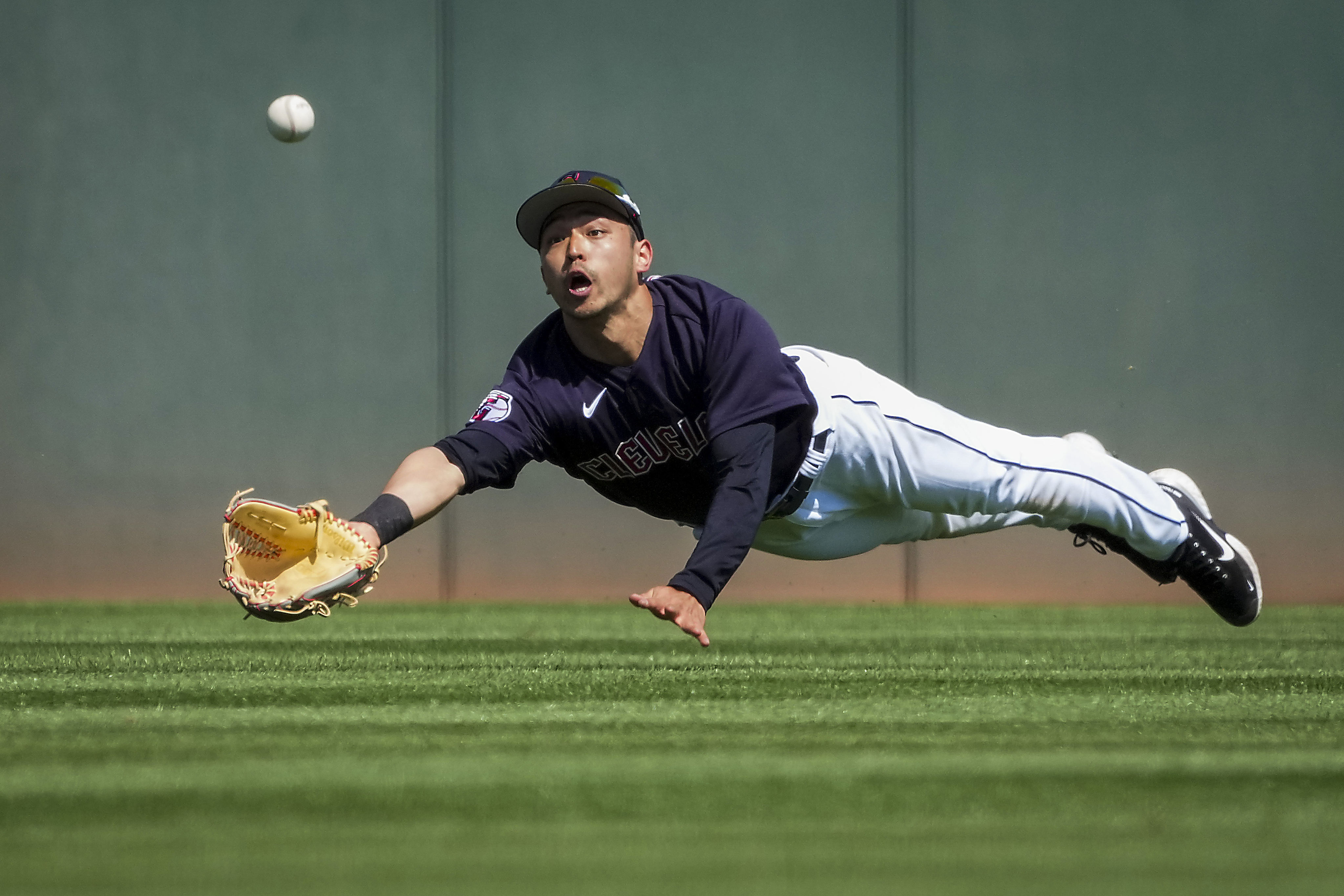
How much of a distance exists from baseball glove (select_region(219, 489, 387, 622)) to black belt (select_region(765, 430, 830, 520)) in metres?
1.05

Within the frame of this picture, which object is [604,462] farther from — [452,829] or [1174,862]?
[1174,862]

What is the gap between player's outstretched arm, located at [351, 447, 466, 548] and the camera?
2.55 meters

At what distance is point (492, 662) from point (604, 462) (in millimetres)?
1377

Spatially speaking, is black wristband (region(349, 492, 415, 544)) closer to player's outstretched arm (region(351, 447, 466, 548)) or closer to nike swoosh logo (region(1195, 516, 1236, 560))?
player's outstretched arm (region(351, 447, 466, 548))

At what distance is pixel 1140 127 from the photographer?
6613 millimetres

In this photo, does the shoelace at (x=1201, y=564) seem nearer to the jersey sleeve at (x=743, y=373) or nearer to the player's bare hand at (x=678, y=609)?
the jersey sleeve at (x=743, y=373)

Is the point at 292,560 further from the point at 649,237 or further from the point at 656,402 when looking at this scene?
the point at 649,237

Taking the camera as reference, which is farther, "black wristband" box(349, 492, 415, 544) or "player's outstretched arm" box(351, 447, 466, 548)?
"player's outstretched arm" box(351, 447, 466, 548)

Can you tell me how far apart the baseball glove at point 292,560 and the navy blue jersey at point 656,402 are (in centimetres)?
41

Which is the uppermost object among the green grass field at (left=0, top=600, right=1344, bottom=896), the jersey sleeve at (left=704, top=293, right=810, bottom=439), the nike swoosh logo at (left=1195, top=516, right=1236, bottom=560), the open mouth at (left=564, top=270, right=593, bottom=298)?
the open mouth at (left=564, top=270, right=593, bottom=298)

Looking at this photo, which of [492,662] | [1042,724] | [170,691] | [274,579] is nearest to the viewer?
[274,579]

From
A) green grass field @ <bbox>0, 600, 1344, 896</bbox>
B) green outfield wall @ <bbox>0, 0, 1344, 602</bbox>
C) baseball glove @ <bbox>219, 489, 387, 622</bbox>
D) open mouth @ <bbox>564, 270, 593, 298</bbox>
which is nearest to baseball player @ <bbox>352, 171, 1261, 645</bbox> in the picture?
open mouth @ <bbox>564, 270, 593, 298</bbox>

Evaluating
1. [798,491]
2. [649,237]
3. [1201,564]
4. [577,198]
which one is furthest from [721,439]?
[649,237]

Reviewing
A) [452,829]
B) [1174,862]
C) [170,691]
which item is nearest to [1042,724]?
[1174,862]
